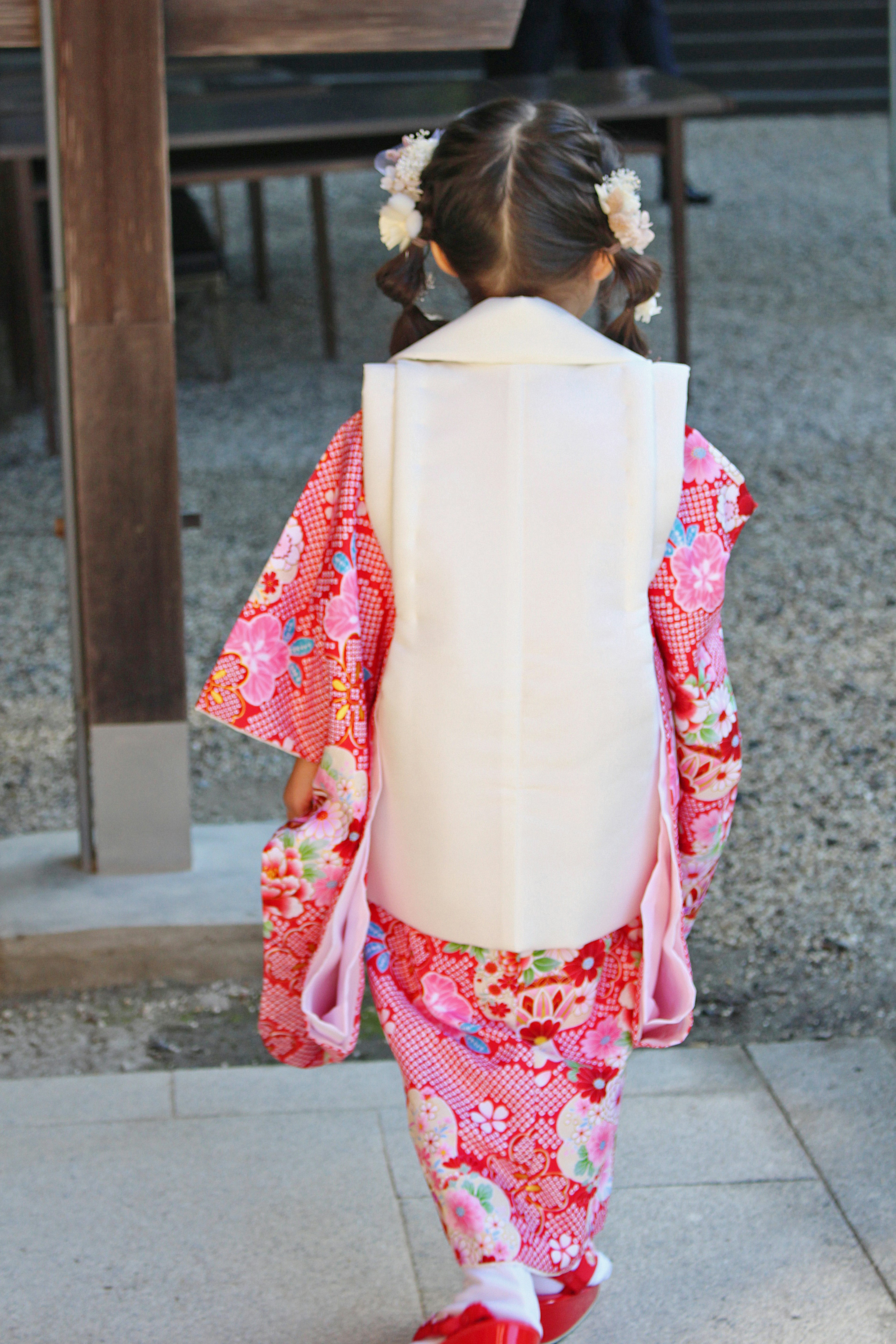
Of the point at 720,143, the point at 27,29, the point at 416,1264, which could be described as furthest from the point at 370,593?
the point at 720,143

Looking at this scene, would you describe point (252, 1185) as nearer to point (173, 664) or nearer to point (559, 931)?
point (559, 931)

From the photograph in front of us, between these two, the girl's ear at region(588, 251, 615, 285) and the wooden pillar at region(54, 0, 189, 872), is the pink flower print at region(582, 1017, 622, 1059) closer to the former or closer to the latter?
the girl's ear at region(588, 251, 615, 285)

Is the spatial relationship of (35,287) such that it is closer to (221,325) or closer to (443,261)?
(221,325)

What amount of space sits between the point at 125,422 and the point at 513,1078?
3.60ft

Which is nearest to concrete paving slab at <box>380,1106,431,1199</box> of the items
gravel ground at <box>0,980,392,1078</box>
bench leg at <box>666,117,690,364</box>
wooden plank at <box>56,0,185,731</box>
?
gravel ground at <box>0,980,392,1078</box>

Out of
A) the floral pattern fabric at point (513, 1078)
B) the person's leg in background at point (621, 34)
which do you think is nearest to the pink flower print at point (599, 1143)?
the floral pattern fabric at point (513, 1078)

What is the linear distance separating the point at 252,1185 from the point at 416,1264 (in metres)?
0.23

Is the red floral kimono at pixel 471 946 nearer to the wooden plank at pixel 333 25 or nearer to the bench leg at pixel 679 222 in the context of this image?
the wooden plank at pixel 333 25

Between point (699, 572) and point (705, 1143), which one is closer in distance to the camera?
point (699, 572)

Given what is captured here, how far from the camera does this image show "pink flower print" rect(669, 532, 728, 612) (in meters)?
1.39

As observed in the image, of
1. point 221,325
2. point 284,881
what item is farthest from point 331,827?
point 221,325

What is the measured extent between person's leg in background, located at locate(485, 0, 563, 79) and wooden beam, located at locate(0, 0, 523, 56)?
421 cm

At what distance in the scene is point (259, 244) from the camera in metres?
6.01

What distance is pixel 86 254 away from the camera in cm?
198
